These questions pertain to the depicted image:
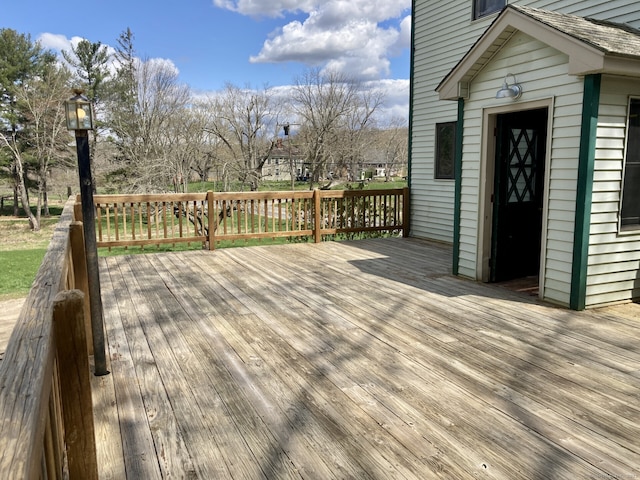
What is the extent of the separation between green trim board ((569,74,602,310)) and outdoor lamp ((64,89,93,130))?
3.87 metres

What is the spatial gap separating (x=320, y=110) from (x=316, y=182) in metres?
3.68

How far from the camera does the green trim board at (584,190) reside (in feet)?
12.7

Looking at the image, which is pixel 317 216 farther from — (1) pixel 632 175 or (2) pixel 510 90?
(1) pixel 632 175

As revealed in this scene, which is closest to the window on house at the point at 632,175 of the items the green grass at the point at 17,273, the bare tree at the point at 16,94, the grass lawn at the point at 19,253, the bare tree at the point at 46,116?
the green grass at the point at 17,273

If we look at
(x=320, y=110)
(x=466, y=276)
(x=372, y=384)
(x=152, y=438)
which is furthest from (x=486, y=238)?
(x=320, y=110)

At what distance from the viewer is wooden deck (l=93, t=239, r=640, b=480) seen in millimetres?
2018

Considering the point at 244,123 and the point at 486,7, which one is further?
the point at 244,123

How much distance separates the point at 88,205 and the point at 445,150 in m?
6.17

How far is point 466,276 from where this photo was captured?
542 centimetres

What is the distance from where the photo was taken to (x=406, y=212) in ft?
28.1

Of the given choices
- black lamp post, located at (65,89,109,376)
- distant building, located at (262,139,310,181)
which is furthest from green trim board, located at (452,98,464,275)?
distant building, located at (262,139,310,181)

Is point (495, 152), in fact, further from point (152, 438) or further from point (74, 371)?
point (74, 371)

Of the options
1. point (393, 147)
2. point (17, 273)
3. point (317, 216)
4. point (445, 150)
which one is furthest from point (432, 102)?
point (393, 147)

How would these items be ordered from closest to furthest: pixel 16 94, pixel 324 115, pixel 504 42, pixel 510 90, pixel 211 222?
pixel 510 90
pixel 504 42
pixel 211 222
pixel 16 94
pixel 324 115
